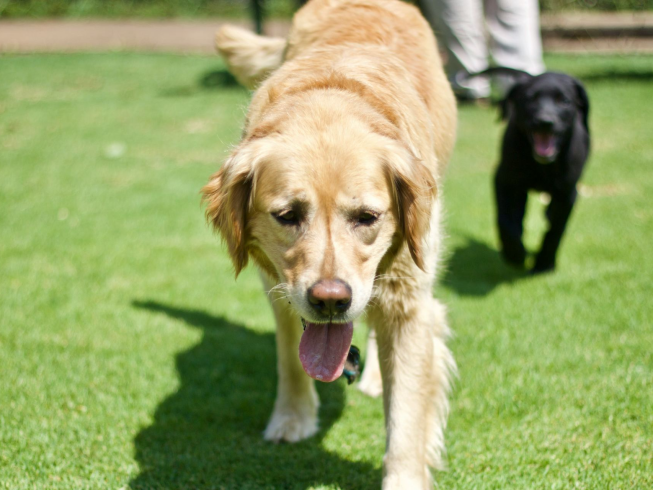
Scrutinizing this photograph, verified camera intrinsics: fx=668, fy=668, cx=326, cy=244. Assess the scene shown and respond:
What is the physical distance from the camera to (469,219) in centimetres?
602

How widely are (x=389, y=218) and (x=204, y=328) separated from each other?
2121 millimetres

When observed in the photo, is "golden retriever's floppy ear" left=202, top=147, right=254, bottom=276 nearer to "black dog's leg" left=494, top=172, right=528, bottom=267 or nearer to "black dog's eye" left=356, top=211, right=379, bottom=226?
"black dog's eye" left=356, top=211, right=379, bottom=226

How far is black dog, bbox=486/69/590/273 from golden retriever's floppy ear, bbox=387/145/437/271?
2159 mm

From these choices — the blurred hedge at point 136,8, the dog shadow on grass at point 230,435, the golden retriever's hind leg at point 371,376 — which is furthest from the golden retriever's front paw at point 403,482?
the blurred hedge at point 136,8

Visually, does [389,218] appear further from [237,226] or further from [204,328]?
[204,328]

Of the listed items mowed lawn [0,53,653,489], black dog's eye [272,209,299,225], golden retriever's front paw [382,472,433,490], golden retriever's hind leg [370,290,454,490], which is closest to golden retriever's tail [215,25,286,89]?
mowed lawn [0,53,653,489]

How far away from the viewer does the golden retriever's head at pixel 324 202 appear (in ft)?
8.01

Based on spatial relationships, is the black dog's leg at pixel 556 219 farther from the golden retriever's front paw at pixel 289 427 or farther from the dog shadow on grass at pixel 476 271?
the golden retriever's front paw at pixel 289 427

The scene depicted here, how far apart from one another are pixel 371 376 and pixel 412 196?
1443mm

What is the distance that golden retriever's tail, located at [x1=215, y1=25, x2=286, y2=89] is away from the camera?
428cm

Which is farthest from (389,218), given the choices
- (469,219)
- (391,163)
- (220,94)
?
(220,94)

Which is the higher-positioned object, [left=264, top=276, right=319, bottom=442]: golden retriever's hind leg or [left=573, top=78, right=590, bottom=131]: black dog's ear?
[left=573, top=78, right=590, bottom=131]: black dog's ear

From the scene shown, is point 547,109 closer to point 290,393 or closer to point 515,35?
point 290,393

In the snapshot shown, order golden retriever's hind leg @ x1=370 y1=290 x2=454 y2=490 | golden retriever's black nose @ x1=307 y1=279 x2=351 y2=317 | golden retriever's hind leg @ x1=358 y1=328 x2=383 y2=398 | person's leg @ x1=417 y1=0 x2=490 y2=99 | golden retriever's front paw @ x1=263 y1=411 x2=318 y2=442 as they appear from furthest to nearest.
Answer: person's leg @ x1=417 y1=0 x2=490 y2=99 → golden retriever's hind leg @ x1=358 y1=328 x2=383 y2=398 → golden retriever's front paw @ x1=263 y1=411 x2=318 y2=442 → golden retriever's hind leg @ x1=370 y1=290 x2=454 y2=490 → golden retriever's black nose @ x1=307 y1=279 x2=351 y2=317
